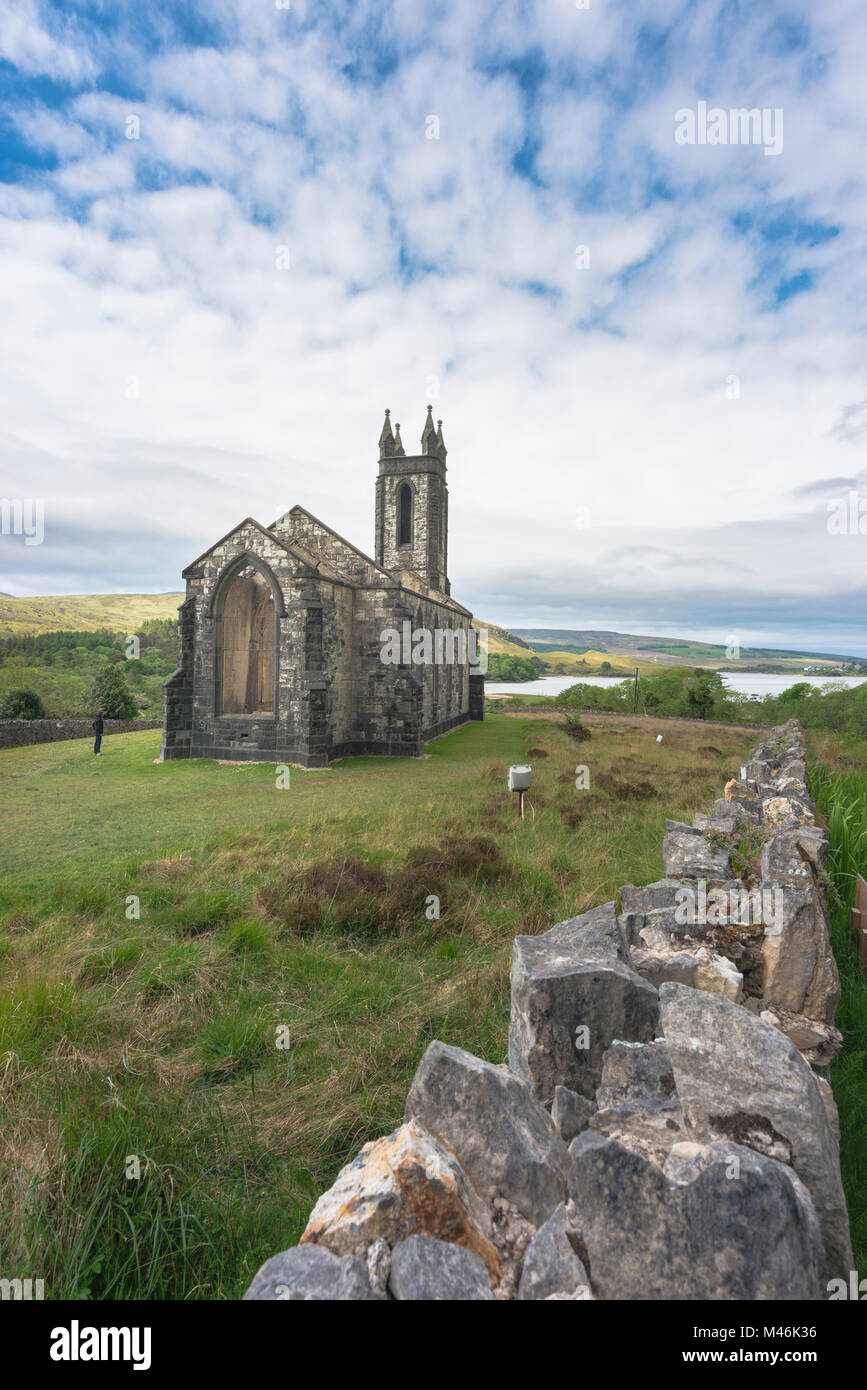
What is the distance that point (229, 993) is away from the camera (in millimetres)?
4727

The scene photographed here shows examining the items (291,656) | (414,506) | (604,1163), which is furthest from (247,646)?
(604,1163)

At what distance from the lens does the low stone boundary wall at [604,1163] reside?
58.8 inches

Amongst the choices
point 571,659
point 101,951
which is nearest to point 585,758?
point 101,951

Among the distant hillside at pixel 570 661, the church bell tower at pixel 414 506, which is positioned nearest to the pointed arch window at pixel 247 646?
the church bell tower at pixel 414 506

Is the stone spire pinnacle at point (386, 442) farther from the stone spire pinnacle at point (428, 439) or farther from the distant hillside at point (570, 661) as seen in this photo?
the distant hillside at point (570, 661)

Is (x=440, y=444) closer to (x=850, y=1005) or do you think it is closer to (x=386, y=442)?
(x=386, y=442)

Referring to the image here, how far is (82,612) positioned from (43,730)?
122988mm

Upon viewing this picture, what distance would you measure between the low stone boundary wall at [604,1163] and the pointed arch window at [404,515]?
30.1m

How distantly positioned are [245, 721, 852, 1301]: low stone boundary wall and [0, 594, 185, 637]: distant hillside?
99241 millimetres

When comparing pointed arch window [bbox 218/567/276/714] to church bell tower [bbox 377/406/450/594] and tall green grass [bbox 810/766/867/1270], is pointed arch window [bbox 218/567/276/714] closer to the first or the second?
church bell tower [bbox 377/406/450/594]

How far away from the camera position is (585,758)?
19625 mm

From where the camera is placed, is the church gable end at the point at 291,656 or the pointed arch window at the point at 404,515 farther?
the pointed arch window at the point at 404,515
